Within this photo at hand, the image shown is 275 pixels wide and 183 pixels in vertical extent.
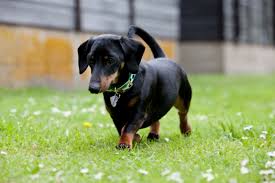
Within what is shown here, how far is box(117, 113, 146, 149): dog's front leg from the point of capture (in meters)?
4.73

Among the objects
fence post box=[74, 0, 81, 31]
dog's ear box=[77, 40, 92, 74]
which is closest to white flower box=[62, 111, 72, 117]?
dog's ear box=[77, 40, 92, 74]

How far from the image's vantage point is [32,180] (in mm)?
3623

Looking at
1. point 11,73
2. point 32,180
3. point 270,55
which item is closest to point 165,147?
point 32,180

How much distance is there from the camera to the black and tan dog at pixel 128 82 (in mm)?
4520

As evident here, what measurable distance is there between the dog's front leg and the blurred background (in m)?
7.11

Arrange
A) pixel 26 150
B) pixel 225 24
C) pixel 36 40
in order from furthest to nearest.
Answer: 1. pixel 225 24
2. pixel 36 40
3. pixel 26 150

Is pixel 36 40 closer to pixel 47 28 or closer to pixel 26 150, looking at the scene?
pixel 47 28

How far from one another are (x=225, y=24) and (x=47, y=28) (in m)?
10.9

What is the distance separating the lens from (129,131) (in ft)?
15.7

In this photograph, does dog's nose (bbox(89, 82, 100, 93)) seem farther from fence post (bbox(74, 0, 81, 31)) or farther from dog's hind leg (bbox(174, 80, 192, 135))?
fence post (bbox(74, 0, 81, 31))

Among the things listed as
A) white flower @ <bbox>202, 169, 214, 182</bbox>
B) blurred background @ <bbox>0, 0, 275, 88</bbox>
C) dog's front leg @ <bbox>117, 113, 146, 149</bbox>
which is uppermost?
white flower @ <bbox>202, 169, 214, 182</bbox>

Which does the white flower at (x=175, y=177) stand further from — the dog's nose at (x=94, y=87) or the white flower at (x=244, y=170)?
the dog's nose at (x=94, y=87)

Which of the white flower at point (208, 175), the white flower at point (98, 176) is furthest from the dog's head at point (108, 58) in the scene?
the white flower at point (208, 175)

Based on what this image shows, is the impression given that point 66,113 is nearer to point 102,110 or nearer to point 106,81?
point 102,110
